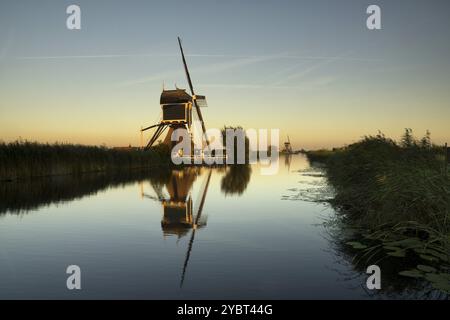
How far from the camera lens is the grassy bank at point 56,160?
21.1 m

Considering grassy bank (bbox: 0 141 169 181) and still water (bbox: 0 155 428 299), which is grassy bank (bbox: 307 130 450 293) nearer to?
still water (bbox: 0 155 428 299)

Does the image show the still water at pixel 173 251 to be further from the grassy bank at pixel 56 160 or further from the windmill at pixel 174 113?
the windmill at pixel 174 113

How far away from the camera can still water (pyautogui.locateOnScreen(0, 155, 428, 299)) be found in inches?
203

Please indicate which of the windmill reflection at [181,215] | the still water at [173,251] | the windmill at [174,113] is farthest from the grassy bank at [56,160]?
the windmill at [174,113]

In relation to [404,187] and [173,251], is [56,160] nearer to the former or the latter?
[173,251]

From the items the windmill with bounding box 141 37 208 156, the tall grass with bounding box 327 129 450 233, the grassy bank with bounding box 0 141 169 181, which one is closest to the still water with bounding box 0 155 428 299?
the tall grass with bounding box 327 129 450 233

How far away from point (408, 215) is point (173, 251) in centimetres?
468

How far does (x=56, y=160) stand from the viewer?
82.0 feet

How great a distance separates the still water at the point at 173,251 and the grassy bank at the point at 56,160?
880 centimetres

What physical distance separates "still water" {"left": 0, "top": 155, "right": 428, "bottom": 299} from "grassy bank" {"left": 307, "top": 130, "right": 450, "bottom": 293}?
71 cm

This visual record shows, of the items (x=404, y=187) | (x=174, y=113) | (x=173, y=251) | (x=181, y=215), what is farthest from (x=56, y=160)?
(x=174, y=113)
